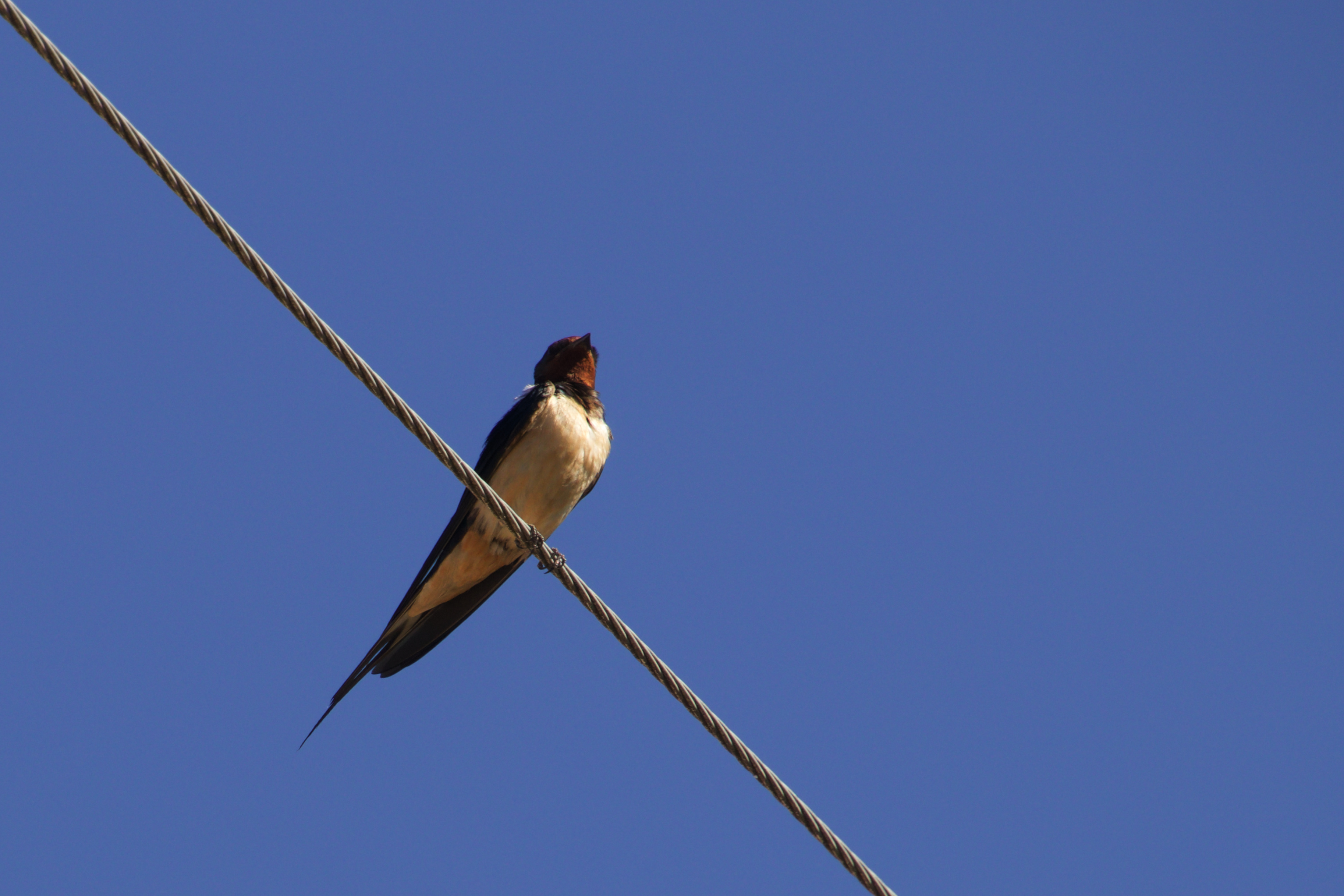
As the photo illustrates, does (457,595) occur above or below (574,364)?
below

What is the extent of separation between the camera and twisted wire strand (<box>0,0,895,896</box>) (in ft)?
9.80

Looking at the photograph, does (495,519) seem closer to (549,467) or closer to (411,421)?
(549,467)

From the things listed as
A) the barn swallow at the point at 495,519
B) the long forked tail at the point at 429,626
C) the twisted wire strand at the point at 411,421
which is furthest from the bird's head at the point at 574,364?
the twisted wire strand at the point at 411,421

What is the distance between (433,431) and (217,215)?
0.90 metres

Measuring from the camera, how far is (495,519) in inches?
245

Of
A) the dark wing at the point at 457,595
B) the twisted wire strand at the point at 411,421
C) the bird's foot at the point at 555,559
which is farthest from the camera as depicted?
the dark wing at the point at 457,595

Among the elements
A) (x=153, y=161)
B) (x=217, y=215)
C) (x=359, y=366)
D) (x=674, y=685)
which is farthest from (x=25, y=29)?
(x=674, y=685)

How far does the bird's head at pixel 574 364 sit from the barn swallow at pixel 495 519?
0.45 metres

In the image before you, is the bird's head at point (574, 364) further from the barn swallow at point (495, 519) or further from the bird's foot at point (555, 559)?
the bird's foot at point (555, 559)

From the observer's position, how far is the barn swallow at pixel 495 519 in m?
6.26

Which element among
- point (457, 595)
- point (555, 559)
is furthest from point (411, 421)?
point (457, 595)

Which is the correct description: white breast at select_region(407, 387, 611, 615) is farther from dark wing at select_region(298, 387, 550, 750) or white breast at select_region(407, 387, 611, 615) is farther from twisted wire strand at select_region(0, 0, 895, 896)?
twisted wire strand at select_region(0, 0, 895, 896)

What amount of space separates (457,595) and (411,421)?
309 centimetres

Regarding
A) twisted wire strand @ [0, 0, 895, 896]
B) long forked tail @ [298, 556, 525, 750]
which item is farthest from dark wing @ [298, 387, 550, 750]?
twisted wire strand @ [0, 0, 895, 896]
